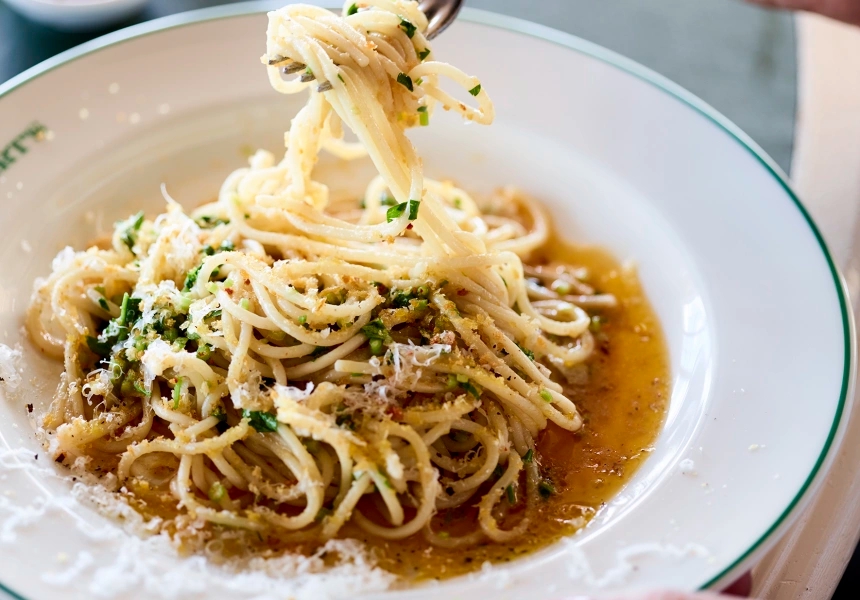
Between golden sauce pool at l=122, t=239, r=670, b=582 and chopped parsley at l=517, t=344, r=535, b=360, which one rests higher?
chopped parsley at l=517, t=344, r=535, b=360

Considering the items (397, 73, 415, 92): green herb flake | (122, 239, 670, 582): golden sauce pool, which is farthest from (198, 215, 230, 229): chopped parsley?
(122, 239, 670, 582): golden sauce pool

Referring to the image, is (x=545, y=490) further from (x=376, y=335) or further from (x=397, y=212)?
(x=397, y=212)

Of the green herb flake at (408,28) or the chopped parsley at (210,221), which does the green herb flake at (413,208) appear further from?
the chopped parsley at (210,221)

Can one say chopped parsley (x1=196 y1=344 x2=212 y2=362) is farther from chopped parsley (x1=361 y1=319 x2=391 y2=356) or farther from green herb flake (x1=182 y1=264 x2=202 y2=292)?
chopped parsley (x1=361 y1=319 x2=391 y2=356)

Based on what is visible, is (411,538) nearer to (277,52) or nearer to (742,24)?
(277,52)

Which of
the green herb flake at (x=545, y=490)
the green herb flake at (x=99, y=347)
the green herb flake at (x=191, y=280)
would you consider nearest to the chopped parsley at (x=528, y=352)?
the green herb flake at (x=545, y=490)

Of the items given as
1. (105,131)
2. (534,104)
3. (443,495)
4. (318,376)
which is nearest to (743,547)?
(443,495)
